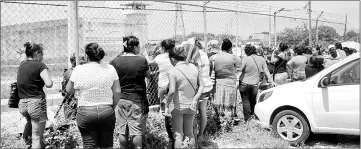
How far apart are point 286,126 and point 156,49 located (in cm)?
254

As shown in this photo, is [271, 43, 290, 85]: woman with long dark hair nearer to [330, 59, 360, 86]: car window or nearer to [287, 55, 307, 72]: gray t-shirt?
[287, 55, 307, 72]: gray t-shirt

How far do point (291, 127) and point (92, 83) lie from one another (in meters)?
3.44

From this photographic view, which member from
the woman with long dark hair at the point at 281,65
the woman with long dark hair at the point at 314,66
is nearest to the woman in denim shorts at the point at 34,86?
the woman with long dark hair at the point at 314,66

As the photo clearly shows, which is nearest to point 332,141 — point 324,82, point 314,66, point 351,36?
point 324,82

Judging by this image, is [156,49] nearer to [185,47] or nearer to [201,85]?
[185,47]

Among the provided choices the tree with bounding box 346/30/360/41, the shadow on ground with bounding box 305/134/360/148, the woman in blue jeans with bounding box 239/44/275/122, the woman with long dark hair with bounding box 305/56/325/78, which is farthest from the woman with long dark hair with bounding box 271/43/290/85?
the tree with bounding box 346/30/360/41

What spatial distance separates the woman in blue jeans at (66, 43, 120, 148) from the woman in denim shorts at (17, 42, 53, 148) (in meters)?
0.71

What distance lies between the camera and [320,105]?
18.3 ft

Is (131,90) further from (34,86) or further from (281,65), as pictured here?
(281,65)

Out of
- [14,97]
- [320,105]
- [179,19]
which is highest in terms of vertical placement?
Result: [179,19]

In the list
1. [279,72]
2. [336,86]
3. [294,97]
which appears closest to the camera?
[336,86]

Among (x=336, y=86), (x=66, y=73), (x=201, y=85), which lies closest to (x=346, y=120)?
(x=336, y=86)

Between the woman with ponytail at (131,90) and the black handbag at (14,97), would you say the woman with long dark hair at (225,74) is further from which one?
the black handbag at (14,97)

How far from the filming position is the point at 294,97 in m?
5.82
